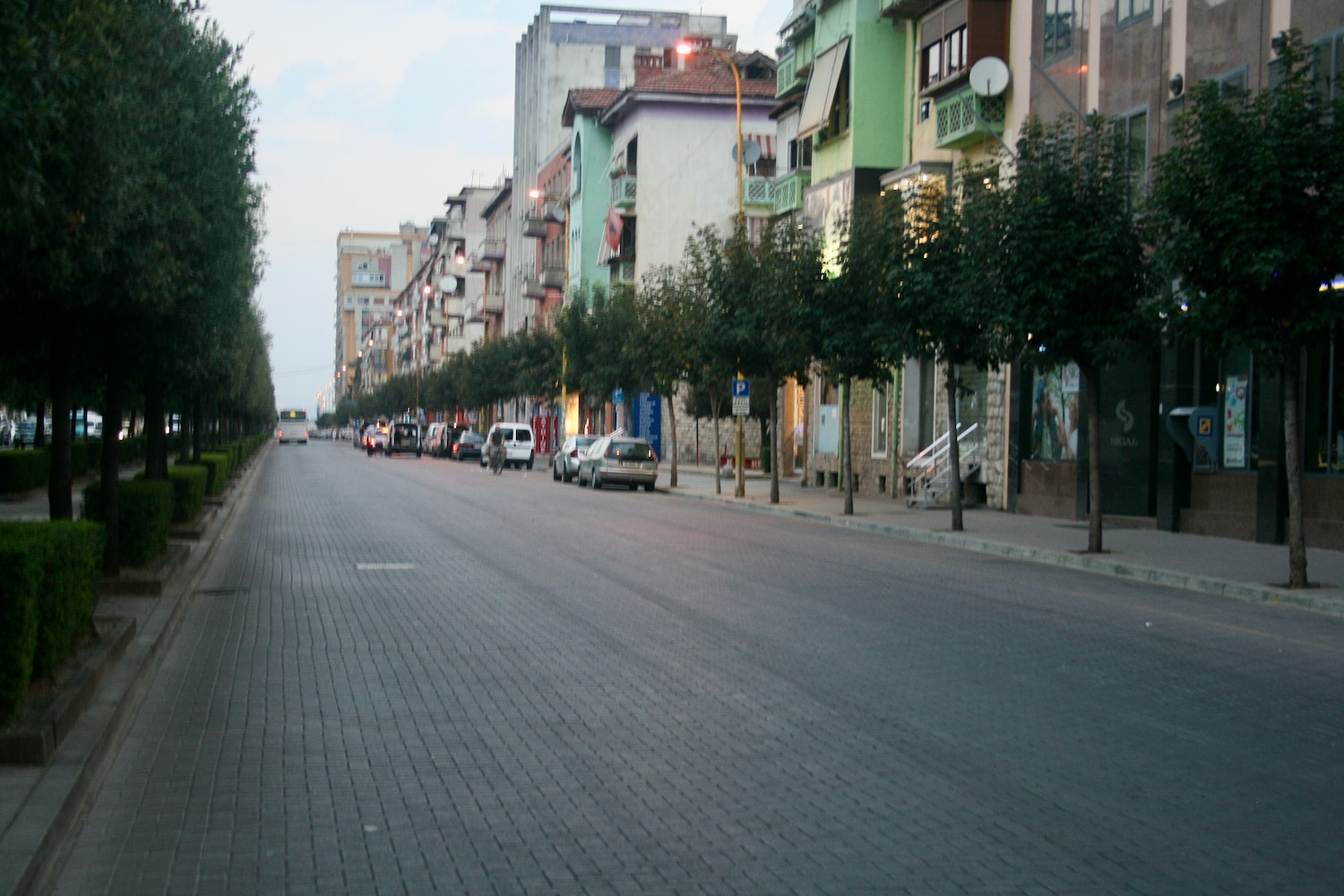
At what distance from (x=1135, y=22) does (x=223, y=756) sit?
22.7 meters

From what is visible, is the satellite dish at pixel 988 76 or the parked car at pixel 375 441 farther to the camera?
the parked car at pixel 375 441

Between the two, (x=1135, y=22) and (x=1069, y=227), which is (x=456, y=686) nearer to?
(x=1069, y=227)

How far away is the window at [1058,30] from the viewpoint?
27.8 meters

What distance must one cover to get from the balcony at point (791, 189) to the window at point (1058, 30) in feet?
46.7

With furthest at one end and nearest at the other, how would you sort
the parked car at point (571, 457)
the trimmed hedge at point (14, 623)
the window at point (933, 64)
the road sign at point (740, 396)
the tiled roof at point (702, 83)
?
the tiled roof at point (702, 83)
the parked car at point (571, 457)
the road sign at point (740, 396)
the window at point (933, 64)
the trimmed hedge at point (14, 623)

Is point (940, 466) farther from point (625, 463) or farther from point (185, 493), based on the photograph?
point (185, 493)

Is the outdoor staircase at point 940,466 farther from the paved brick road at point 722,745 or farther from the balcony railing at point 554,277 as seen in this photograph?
the balcony railing at point 554,277

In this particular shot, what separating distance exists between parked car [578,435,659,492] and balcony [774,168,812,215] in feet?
28.6

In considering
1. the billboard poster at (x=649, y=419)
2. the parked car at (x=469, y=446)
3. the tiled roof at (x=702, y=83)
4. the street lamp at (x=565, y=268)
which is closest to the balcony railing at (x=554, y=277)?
the street lamp at (x=565, y=268)

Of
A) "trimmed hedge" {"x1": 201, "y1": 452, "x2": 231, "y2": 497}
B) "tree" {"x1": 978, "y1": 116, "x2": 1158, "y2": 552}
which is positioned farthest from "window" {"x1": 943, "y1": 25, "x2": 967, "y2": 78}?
"trimmed hedge" {"x1": 201, "y1": 452, "x2": 231, "y2": 497}

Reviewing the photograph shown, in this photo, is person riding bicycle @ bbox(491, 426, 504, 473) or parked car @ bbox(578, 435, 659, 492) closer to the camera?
parked car @ bbox(578, 435, 659, 492)

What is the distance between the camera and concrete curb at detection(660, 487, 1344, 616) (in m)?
15.2

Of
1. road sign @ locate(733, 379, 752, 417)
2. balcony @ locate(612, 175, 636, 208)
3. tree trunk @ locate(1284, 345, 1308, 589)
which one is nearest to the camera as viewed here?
tree trunk @ locate(1284, 345, 1308, 589)

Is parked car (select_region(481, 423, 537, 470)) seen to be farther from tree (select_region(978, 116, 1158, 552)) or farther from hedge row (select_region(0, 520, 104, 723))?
hedge row (select_region(0, 520, 104, 723))
